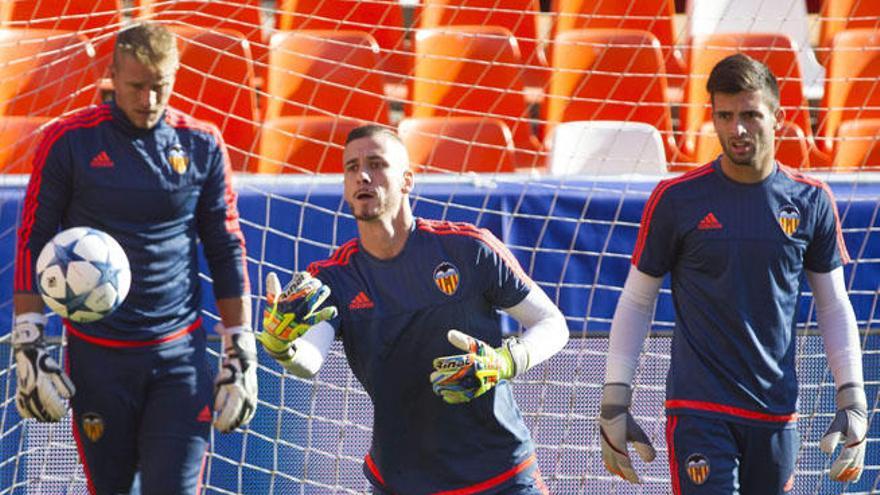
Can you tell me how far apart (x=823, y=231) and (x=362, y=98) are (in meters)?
3.57

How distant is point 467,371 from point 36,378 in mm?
1296

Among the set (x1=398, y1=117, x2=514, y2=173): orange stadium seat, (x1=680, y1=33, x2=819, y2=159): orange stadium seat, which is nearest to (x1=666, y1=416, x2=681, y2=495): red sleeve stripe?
(x1=398, y1=117, x2=514, y2=173): orange stadium seat

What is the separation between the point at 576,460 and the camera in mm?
5758

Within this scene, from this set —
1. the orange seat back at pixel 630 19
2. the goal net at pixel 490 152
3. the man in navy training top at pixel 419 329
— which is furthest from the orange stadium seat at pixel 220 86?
the man in navy training top at pixel 419 329

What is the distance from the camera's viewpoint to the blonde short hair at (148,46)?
14.4ft

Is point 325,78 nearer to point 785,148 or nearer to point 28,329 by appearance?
point 785,148

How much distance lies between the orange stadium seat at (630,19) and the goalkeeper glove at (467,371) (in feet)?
15.0

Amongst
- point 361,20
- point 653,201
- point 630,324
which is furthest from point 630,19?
point 630,324

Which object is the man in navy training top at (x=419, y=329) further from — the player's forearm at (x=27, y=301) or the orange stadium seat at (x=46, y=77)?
the orange stadium seat at (x=46, y=77)

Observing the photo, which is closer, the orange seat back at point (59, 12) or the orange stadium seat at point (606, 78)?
the orange seat back at point (59, 12)

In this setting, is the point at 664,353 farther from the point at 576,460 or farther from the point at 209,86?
the point at 209,86

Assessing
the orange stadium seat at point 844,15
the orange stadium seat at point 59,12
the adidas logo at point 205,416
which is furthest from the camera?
the orange stadium seat at point 844,15

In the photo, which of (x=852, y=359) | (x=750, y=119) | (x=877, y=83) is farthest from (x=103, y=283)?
(x=877, y=83)

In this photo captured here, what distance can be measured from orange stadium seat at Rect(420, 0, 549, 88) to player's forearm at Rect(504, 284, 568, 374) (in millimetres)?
4255
